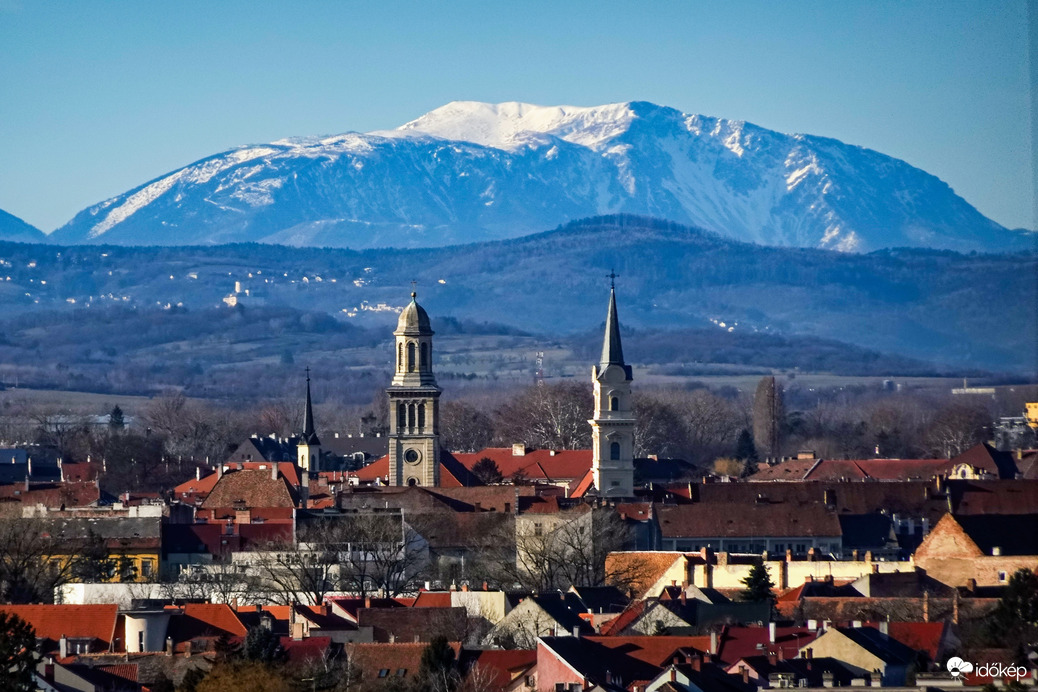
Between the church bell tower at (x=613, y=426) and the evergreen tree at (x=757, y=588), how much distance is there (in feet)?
116

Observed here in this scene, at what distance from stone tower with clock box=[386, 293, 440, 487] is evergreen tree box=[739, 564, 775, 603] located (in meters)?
39.1

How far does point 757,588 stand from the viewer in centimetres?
5000

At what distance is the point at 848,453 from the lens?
133 meters

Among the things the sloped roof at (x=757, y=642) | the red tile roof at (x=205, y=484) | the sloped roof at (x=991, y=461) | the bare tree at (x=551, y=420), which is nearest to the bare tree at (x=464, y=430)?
the bare tree at (x=551, y=420)

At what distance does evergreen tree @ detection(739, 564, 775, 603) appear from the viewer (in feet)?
162

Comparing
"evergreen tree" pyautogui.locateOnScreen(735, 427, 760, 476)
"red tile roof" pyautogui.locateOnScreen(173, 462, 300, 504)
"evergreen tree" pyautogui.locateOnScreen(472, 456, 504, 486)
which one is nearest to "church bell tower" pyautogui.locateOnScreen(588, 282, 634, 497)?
"evergreen tree" pyautogui.locateOnScreen(472, 456, 504, 486)

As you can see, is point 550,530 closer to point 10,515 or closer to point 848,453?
point 10,515

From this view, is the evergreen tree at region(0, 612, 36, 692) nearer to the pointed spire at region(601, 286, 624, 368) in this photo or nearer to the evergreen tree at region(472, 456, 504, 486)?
the pointed spire at region(601, 286, 624, 368)

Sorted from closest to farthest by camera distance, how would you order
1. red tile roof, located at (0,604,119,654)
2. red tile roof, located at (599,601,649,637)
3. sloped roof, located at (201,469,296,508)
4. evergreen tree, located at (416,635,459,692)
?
evergreen tree, located at (416,635,459,692) < red tile roof, located at (599,601,649,637) < red tile roof, located at (0,604,119,654) < sloped roof, located at (201,469,296,508)

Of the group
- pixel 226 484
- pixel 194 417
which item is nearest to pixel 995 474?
pixel 226 484

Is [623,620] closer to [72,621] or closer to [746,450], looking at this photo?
[72,621]

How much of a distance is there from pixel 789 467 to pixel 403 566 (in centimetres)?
4561

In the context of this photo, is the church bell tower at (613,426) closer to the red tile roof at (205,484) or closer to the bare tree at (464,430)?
the red tile roof at (205,484)

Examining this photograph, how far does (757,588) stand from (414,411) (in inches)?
1743
